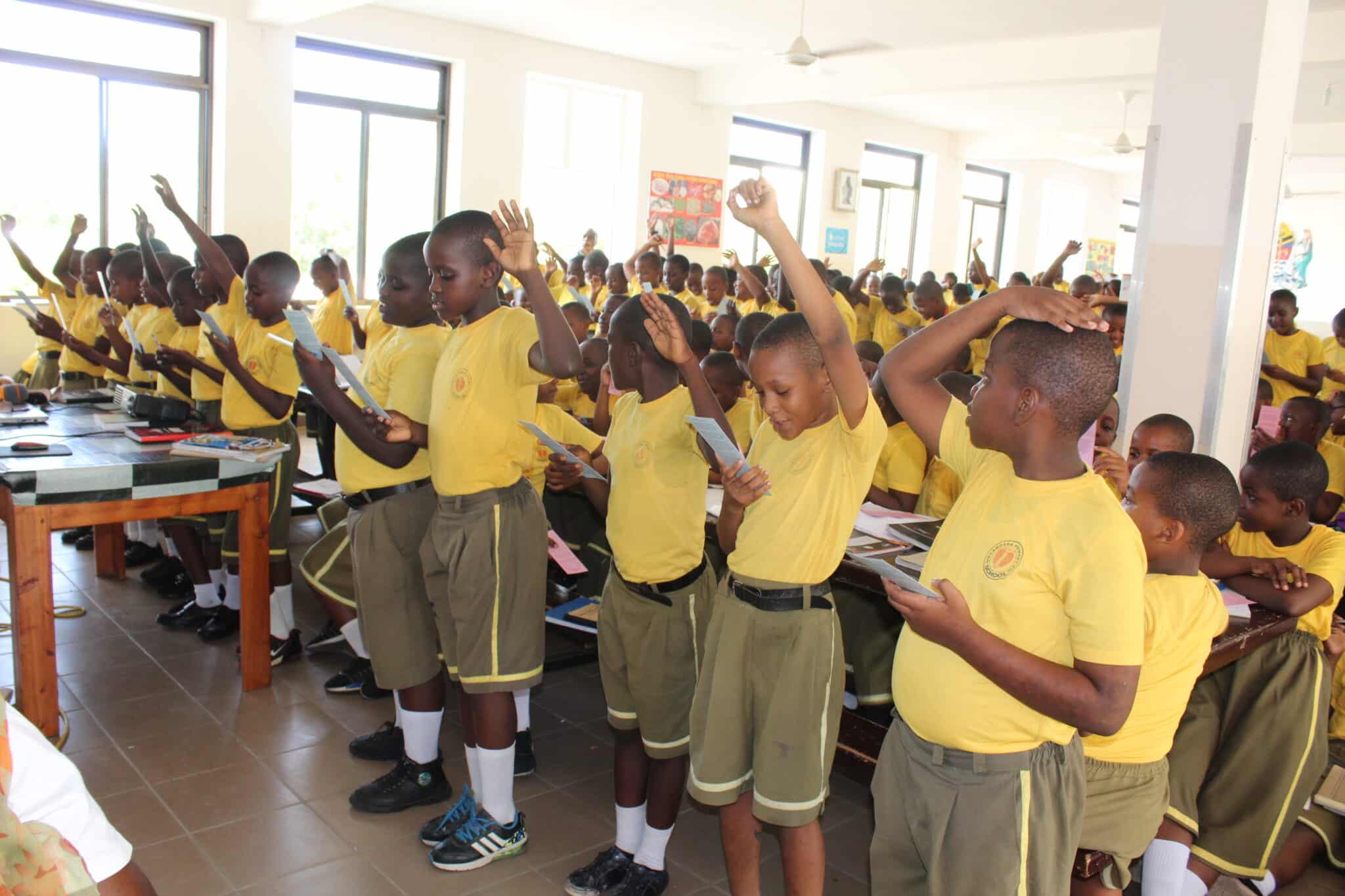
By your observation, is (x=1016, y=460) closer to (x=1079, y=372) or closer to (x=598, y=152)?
(x=1079, y=372)

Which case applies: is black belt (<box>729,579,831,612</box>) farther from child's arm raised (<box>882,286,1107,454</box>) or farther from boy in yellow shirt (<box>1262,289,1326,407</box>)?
boy in yellow shirt (<box>1262,289,1326,407</box>)

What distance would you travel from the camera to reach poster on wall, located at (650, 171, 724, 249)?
1158 centimetres

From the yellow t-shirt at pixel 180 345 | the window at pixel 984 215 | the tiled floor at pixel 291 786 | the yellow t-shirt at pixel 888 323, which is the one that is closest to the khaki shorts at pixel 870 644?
the tiled floor at pixel 291 786

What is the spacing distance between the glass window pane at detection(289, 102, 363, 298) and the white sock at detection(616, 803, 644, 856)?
7648mm

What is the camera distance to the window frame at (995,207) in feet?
54.2

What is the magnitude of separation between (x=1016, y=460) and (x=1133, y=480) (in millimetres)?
655

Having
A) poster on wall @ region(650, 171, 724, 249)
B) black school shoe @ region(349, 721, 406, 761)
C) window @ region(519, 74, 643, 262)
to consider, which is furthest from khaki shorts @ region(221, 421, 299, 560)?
poster on wall @ region(650, 171, 724, 249)

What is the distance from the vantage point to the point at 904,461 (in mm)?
3242

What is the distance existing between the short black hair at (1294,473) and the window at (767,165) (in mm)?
10421

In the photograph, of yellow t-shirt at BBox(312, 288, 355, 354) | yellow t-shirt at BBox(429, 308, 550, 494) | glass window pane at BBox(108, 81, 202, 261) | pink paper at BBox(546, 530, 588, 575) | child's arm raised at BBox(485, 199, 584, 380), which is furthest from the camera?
glass window pane at BBox(108, 81, 202, 261)

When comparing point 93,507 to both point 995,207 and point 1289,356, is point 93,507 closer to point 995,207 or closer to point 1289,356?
point 1289,356

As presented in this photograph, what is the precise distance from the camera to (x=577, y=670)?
12.7 ft

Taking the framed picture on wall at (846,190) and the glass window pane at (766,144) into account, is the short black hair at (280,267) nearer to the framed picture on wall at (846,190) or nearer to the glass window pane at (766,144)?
the glass window pane at (766,144)

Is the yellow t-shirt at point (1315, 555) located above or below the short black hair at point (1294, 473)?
below
